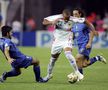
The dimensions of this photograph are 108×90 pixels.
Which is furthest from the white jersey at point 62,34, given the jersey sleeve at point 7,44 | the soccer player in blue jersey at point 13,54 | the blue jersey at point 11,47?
the jersey sleeve at point 7,44

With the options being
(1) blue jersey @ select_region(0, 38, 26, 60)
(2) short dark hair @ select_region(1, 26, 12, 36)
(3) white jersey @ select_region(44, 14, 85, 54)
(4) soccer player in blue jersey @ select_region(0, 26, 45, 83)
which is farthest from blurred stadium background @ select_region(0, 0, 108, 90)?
(2) short dark hair @ select_region(1, 26, 12, 36)

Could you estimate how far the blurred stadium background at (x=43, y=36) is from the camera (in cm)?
1750

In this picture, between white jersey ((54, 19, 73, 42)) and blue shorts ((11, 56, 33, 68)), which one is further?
white jersey ((54, 19, 73, 42))

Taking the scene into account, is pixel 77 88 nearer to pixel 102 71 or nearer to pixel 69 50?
pixel 69 50

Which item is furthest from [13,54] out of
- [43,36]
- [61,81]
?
[43,36]

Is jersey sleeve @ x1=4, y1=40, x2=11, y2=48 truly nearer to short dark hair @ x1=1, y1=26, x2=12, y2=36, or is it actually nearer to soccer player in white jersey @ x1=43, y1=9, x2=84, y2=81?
short dark hair @ x1=1, y1=26, x2=12, y2=36

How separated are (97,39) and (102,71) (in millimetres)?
15561

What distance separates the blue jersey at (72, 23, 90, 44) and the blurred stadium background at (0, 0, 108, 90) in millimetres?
1094

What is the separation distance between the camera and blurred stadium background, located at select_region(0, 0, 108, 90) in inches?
689

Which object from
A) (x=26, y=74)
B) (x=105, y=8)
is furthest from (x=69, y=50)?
(x=105, y=8)

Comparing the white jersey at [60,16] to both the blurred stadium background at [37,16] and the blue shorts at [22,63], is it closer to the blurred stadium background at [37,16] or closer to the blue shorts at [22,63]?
the blue shorts at [22,63]

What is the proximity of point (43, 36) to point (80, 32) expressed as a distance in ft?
60.1

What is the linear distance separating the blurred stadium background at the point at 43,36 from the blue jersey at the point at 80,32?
1.09 m

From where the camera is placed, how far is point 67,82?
18094 millimetres
